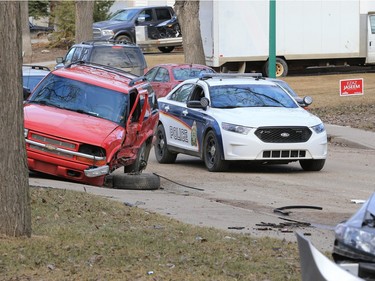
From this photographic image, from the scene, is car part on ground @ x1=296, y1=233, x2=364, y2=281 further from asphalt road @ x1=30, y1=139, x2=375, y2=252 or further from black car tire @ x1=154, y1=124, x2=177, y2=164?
black car tire @ x1=154, y1=124, x2=177, y2=164

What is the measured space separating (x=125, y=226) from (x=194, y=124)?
8.03 m

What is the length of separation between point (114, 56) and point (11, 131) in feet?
64.4

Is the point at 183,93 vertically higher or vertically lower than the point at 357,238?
lower

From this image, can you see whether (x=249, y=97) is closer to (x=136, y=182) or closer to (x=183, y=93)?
(x=183, y=93)

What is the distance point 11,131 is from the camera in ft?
29.8

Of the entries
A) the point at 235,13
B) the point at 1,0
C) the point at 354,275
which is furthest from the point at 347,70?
the point at 354,275

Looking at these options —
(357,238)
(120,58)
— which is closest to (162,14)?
(120,58)

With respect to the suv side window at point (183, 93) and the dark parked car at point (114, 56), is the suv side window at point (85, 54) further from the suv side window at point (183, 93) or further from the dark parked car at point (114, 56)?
the suv side window at point (183, 93)

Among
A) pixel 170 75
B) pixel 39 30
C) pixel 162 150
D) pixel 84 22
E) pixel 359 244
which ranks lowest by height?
pixel 39 30

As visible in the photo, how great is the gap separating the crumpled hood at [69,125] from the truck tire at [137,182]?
0.72 metres

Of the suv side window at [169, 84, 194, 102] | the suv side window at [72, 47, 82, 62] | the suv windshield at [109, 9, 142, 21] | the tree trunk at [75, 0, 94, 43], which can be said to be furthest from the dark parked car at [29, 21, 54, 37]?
the suv side window at [169, 84, 194, 102]

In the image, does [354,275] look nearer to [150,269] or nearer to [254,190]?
[150,269]

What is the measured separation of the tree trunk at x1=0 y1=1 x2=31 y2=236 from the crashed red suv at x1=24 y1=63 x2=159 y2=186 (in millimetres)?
5611

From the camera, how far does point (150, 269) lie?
820cm
